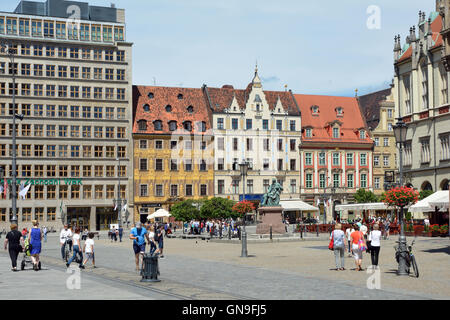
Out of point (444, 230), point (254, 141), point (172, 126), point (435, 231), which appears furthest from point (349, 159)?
point (444, 230)

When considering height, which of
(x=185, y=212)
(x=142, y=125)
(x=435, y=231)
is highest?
(x=142, y=125)

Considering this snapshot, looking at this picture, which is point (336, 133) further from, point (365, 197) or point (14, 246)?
point (14, 246)

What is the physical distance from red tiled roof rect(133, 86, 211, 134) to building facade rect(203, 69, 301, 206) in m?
1.43

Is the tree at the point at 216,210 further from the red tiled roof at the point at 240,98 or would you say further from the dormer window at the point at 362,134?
the dormer window at the point at 362,134

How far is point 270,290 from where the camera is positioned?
55.2 feet

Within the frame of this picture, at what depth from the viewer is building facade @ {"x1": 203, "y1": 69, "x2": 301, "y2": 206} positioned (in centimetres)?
8725

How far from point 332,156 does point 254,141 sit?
10.7 metres

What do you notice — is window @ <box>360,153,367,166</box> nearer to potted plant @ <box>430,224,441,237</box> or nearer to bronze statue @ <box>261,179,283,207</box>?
bronze statue @ <box>261,179,283,207</box>

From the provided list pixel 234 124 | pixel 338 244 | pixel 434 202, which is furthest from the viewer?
pixel 234 124

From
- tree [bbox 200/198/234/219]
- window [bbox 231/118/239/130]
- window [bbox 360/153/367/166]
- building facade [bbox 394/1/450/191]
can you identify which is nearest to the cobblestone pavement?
building facade [bbox 394/1/450/191]

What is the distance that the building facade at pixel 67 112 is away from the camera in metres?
79.8

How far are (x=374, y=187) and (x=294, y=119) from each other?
46.1 ft

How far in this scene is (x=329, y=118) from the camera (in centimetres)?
9288

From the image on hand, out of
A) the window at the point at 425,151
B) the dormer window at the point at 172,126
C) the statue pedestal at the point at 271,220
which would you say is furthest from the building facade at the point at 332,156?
the statue pedestal at the point at 271,220
